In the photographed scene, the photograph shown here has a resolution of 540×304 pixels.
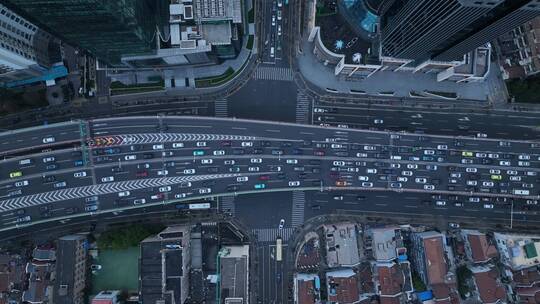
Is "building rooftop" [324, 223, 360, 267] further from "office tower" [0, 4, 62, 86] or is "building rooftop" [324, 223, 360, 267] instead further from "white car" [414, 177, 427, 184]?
"office tower" [0, 4, 62, 86]

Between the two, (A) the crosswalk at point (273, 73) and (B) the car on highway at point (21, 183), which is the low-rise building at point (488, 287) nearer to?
(A) the crosswalk at point (273, 73)

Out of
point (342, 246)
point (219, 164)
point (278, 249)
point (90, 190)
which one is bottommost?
point (278, 249)

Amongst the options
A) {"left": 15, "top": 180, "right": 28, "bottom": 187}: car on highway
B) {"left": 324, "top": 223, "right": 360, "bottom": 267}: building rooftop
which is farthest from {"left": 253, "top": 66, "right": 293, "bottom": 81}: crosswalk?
{"left": 15, "top": 180, "right": 28, "bottom": 187}: car on highway

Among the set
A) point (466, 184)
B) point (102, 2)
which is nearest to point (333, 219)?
point (466, 184)

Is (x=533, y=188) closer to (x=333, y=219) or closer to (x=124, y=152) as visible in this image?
(x=333, y=219)

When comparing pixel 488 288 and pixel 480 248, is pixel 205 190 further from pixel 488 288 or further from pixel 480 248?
pixel 488 288

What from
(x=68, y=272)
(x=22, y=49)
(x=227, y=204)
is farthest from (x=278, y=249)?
(x=22, y=49)
